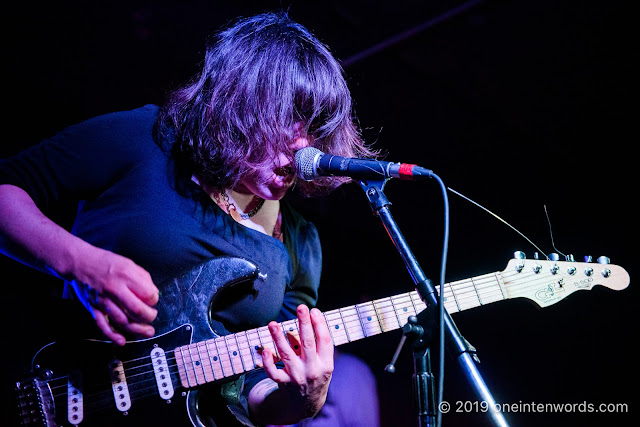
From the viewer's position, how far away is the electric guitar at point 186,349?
1417 mm

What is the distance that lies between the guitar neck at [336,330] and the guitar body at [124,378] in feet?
0.14

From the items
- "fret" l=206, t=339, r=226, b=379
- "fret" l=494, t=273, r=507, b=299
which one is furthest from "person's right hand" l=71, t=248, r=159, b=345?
"fret" l=494, t=273, r=507, b=299

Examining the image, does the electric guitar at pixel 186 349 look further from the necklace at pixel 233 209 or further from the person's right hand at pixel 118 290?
the necklace at pixel 233 209

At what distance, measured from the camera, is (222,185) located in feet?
6.33

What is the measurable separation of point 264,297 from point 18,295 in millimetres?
988

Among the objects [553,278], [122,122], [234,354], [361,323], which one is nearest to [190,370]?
[234,354]

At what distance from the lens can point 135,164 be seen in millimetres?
1754

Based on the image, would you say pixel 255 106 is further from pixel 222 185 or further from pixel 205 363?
pixel 205 363

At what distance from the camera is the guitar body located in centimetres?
140

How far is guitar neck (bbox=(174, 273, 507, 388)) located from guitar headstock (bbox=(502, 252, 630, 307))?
0.22 ft

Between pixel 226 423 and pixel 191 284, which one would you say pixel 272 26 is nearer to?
pixel 191 284

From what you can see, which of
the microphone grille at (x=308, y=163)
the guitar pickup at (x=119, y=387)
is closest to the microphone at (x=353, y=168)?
the microphone grille at (x=308, y=163)

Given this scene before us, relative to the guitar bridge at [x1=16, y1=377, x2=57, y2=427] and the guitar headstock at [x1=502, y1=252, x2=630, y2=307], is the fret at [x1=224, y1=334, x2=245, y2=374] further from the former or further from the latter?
the guitar headstock at [x1=502, y1=252, x2=630, y2=307]

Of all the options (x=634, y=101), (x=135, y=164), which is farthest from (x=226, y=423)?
(x=634, y=101)
